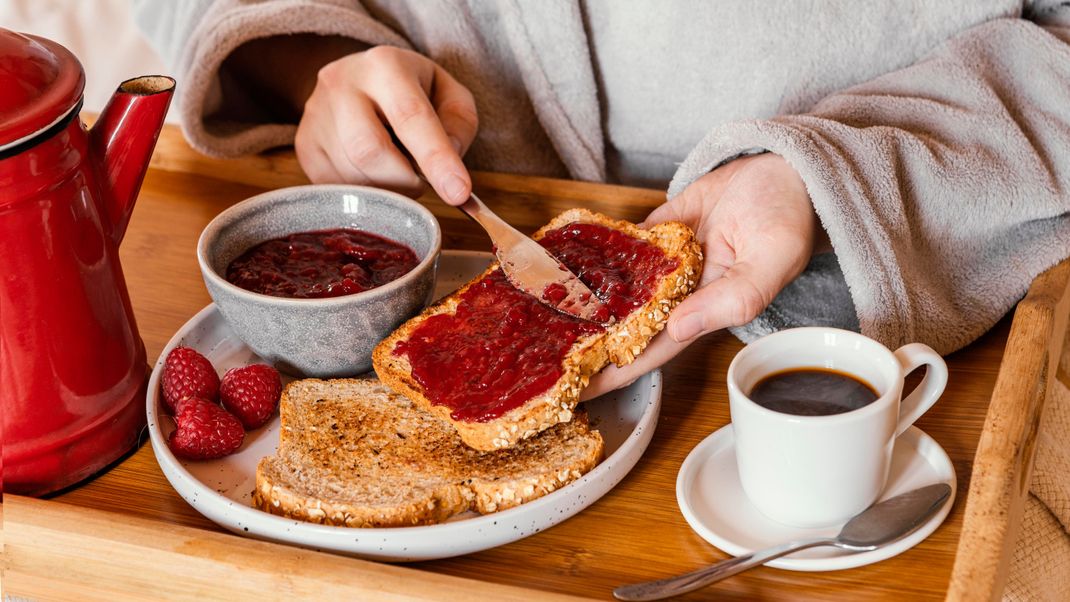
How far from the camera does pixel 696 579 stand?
80cm

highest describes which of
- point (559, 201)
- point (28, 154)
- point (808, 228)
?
point (28, 154)

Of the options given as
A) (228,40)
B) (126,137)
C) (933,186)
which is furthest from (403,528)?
(228,40)

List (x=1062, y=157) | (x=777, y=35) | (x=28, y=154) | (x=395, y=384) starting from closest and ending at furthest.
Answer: (x=28, y=154) → (x=395, y=384) → (x=1062, y=157) → (x=777, y=35)

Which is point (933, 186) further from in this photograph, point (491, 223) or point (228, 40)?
point (228, 40)

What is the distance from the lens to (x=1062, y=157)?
1214 millimetres

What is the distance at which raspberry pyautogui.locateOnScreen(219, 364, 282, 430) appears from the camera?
3.34 feet

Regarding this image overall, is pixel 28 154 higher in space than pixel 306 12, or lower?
higher

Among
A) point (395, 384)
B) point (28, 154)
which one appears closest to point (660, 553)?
point (395, 384)

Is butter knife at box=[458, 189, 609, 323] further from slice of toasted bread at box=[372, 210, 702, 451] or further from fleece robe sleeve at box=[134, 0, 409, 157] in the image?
fleece robe sleeve at box=[134, 0, 409, 157]

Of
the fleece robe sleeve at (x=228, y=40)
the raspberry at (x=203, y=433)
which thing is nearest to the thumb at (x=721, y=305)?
the raspberry at (x=203, y=433)

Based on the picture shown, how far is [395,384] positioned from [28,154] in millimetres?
413

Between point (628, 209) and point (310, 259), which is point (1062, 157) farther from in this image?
point (310, 259)

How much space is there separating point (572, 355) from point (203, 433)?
375 mm

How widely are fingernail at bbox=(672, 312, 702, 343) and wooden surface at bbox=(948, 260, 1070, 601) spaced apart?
0.28 m
